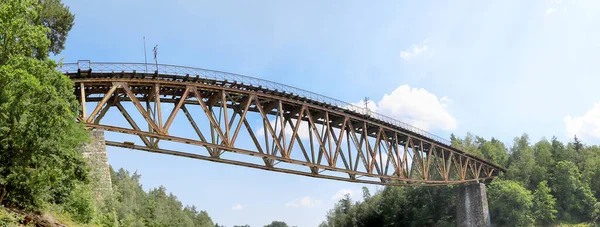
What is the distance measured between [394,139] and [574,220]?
39.7m

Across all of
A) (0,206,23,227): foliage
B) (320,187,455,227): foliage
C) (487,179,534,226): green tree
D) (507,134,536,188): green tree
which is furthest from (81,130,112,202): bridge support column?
(507,134,536,188): green tree

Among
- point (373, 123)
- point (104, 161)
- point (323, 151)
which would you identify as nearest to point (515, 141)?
point (373, 123)

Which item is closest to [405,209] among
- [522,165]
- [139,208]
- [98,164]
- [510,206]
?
[522,165]

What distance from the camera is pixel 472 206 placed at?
202 ft

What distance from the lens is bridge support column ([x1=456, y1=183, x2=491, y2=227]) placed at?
6064cm

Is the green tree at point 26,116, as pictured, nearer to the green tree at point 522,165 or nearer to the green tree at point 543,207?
the green tree at point 543,207

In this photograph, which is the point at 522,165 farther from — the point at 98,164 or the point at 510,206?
the point at 98,164

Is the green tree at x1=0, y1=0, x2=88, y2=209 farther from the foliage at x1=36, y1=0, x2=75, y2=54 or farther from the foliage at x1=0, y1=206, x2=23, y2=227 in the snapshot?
the foliage at x1=36, y1=0, x2=75, y2=54

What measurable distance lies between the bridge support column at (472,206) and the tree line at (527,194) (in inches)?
179

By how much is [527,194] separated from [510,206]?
4746mm

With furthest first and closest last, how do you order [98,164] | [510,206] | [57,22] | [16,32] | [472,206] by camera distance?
1. [510,206]
2. [472,206]
3. [57,22]
4. [98,164]
5. [16,32]

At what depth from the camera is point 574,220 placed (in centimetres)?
6862

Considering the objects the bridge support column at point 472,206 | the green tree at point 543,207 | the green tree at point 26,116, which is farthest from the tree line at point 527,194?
the green tree at point 26,116

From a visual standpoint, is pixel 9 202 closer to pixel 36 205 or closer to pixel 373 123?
pixel 36 205
